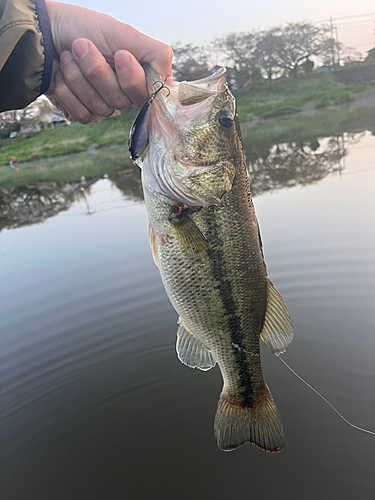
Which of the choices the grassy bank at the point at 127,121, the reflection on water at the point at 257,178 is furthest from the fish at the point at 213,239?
the grassy bank at the point at 127,121

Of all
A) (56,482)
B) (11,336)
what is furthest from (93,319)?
(56,482)

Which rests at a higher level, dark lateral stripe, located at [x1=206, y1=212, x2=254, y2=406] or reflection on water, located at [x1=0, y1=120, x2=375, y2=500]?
dark lateral stripe, located at [x1=206, y1=212, x2=254, y2=406]

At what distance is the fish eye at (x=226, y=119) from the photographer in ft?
5.76

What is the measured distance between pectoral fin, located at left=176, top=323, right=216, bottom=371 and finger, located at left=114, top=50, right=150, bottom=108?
44.2 inches

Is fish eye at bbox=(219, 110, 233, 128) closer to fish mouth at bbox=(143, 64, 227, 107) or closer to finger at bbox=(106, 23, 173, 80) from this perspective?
fish mouth at bbox=(143, 64, 227, 107)

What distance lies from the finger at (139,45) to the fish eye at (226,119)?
1.18ft

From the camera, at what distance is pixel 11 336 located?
4.61 meters

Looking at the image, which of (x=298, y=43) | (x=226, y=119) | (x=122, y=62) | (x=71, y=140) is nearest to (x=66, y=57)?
(x=122, y=62)

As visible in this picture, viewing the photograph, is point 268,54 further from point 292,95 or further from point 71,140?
point 71,140

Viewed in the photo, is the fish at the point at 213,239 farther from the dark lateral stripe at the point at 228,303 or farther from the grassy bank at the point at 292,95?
the grassy bank at the point at 292,95

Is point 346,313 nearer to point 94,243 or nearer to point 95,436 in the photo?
point 95,436

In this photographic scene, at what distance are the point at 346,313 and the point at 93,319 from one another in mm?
2715

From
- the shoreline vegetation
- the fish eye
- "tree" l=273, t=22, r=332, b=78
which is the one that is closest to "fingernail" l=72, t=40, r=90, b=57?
the fish eye

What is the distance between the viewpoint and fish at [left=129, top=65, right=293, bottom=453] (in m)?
1.76
